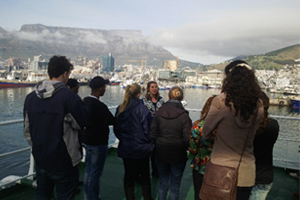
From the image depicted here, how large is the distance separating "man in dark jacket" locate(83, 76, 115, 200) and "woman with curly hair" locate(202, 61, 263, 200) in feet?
4.63

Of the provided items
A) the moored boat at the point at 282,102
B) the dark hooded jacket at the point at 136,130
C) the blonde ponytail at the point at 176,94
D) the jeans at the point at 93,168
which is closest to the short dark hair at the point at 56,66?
the dark hooded jacket at the point at 136,130

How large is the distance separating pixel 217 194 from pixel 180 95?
124 centimetres

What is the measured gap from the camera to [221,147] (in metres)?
1.59

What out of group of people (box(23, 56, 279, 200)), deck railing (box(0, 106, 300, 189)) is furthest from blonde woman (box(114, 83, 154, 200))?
deck railing (box(0, 106, 300, 189))

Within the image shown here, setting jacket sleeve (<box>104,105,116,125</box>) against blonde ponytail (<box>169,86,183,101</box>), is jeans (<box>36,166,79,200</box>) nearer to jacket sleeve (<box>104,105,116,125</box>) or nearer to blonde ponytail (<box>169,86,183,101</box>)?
jacket sleeve (<box>104,105,116,125</box>)

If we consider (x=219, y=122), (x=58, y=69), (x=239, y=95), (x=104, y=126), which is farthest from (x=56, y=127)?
(x=239, y=95)

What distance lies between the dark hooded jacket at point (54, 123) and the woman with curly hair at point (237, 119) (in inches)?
44.1

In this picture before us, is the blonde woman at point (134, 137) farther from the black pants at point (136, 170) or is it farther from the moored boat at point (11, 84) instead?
the moored boat at point (11, 84)

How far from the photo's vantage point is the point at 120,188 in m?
3.38

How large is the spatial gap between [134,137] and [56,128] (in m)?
1.02

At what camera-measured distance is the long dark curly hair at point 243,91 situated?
151 centimetres

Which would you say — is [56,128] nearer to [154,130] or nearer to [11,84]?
[154,130]

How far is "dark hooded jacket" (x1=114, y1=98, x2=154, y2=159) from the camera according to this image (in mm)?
2598

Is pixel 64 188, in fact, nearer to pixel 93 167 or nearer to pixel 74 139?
pixel 74 139
